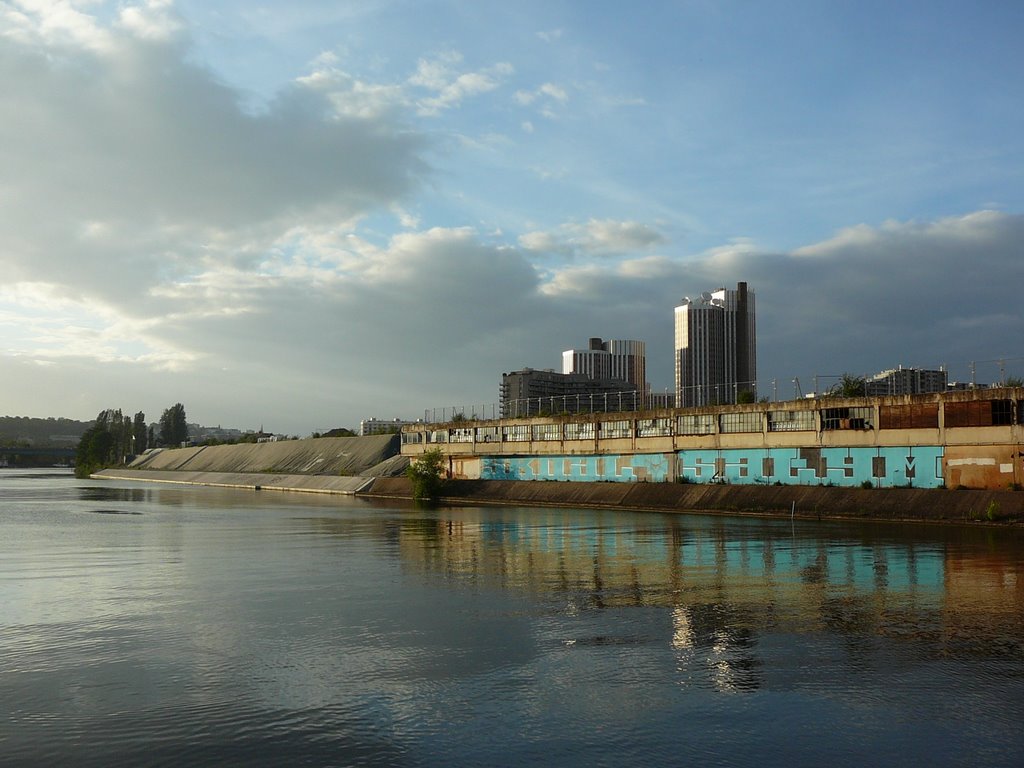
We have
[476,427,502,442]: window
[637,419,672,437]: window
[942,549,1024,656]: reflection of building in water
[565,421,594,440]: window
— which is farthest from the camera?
[476,427,502,442]: window

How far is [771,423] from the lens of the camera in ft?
230

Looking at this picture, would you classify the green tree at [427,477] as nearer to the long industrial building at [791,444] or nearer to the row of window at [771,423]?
the long industrial building at [791,444]

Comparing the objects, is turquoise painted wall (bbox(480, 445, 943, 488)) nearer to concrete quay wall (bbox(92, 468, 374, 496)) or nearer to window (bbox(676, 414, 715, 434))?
window (bbox(676, 414, 715, 434))

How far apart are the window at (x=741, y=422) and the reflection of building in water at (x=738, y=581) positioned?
23128 mm

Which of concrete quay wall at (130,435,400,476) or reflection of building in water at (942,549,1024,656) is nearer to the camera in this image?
reflection of building in water at (942,549,1024,656)

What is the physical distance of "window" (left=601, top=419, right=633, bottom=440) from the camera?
277 feet

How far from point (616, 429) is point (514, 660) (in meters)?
69.1

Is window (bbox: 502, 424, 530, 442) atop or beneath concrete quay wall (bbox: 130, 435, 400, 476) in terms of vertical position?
atop

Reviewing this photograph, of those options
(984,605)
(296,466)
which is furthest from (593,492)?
(296,466)

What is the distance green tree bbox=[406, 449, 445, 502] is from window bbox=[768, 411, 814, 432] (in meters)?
40.5

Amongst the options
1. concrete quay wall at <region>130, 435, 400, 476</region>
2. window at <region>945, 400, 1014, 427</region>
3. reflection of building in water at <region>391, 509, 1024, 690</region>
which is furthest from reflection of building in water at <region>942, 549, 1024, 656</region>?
concrete quay wall at <region>130, 435, 400, 476</region>

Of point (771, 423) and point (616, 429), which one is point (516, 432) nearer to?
point (616, 429)

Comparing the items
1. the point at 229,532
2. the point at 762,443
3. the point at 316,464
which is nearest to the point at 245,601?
the point at 229,532

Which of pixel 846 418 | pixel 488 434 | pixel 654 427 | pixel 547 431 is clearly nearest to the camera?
pixel 846 418
